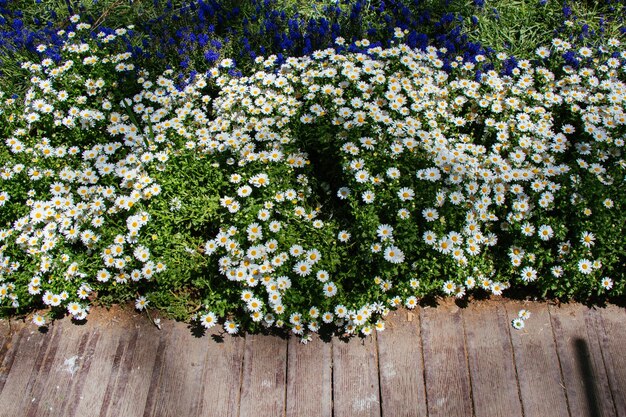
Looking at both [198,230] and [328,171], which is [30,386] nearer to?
[198,230]

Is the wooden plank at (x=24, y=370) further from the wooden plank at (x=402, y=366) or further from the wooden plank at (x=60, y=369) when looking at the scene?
the wooden plank at (x=402, y=366)

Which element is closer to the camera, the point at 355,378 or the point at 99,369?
the point at 355,378

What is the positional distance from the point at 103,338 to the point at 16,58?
2946 millimetres

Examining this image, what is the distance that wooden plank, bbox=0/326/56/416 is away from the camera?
3.18 meters

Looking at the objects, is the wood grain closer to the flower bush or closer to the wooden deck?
the wooden deck

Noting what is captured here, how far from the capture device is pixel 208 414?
3.09 meters

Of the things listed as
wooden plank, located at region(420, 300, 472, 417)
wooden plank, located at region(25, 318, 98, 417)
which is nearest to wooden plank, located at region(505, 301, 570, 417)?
wooden plank, located at region(420, 300, 472, 417)

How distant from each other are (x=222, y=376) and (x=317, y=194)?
1.30 metres

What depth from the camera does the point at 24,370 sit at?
334cm

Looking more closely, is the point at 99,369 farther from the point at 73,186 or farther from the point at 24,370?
the point at 73,186

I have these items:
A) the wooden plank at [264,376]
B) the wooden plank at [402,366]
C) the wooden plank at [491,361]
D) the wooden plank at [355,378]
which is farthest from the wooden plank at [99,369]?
the wooden plank at [491,361]

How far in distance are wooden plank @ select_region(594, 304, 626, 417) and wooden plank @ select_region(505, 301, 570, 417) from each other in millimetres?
278

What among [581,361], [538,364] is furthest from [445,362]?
[581,361]

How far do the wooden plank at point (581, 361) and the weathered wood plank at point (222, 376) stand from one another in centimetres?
185
